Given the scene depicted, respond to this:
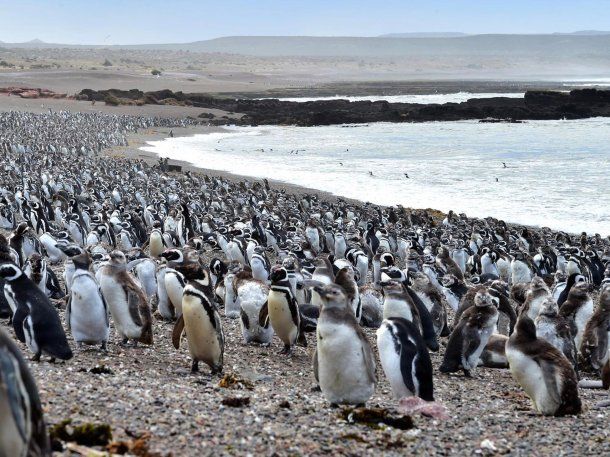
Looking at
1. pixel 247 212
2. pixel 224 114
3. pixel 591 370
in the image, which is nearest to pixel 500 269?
pixel 591 370

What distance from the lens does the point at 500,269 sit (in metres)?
15.1

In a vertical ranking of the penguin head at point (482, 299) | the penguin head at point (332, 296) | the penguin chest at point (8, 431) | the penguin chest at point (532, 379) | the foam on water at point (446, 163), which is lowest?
the foam on water at point (446, 163)

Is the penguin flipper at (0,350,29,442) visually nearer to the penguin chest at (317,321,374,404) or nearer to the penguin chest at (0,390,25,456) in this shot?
the penguin chest at (0,390,25,456)

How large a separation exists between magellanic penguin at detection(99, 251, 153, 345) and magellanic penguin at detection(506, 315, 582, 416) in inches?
139

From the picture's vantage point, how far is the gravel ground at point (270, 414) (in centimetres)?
505

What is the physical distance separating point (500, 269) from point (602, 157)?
79.4 feet

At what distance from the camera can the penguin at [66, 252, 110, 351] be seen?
7.66 metres

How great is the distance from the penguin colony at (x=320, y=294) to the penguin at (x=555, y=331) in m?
0.01

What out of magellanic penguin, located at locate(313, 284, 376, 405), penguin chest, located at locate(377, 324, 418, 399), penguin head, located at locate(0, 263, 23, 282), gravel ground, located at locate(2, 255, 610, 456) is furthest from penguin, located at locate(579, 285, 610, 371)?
penguin head, located at locate(0, 263, 23, 282)

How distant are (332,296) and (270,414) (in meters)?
1.00

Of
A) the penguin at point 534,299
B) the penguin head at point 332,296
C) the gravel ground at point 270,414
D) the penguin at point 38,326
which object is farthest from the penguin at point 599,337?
the penguin at point 38,326

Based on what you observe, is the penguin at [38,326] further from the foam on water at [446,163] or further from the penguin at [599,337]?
the foam on water at [446,163]

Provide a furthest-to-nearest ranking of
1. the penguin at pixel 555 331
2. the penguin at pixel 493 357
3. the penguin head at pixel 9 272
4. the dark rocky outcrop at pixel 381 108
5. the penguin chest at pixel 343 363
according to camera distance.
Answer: the dark rocky outcrop at pixel 381 108 < the penguin at pixel 493 357 < the penguin at pixel 555 331 < the penguin head at pixel 9 272 < the penguin chest at pixel 343 363

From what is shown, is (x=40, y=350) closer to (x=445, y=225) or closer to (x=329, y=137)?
(x=445, y=225)
